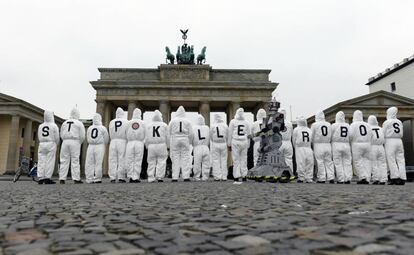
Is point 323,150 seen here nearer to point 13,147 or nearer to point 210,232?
point 210,232

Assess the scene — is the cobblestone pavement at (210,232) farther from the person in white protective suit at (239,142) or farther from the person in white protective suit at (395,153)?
the person in white protective suit at (239,142)

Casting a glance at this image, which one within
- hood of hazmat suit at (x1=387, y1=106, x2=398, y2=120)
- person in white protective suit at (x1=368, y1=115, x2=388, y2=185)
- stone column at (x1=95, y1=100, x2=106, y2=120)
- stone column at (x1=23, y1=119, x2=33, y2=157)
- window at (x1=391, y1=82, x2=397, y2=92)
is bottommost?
person in white protective suit at (x1=368, y1=115, x2=388, y2=185)

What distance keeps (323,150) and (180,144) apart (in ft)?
19.1

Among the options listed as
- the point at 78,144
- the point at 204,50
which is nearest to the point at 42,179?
the point at 78,144

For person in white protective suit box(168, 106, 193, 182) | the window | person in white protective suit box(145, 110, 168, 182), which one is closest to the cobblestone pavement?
person in white protective suit box(145, 110, 168, 182)

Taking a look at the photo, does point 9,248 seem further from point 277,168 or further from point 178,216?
point 277,168

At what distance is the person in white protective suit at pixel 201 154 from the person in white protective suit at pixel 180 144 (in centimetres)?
50

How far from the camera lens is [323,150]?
1351 centimetres

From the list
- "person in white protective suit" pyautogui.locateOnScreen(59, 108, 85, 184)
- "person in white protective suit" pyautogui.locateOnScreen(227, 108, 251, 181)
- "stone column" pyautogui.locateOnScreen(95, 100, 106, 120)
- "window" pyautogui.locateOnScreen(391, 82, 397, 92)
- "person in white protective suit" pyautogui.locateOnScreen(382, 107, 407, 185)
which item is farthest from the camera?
"window" pyautogui.locateOnScreen(391, 82, 397, 92)

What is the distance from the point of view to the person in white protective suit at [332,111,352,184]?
13.4 meters

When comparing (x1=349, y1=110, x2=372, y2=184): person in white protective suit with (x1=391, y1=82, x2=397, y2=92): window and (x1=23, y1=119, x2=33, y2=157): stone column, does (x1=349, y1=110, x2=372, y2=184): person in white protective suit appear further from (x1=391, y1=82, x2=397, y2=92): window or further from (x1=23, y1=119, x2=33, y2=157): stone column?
(x1=391, y1=82, x2=397, y2=92): window

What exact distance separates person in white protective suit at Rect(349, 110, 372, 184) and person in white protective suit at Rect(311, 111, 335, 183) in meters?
0.92

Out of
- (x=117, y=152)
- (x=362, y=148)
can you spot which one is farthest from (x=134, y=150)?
(x=362, y=148)

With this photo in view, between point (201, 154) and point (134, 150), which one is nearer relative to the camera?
point (134, 150)
